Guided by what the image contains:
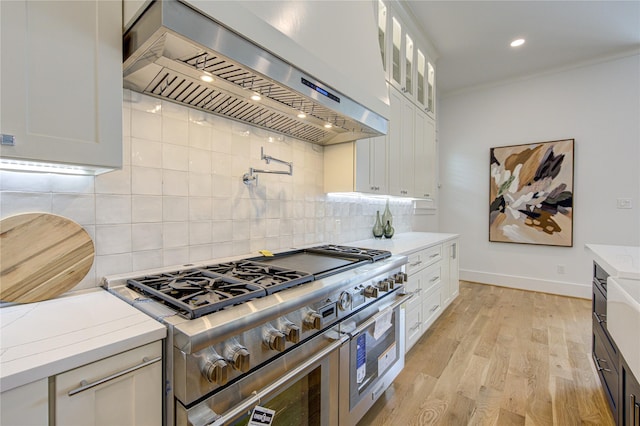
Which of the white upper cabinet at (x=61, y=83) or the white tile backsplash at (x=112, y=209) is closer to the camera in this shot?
the white upper cabinet at (x=61, y=83)

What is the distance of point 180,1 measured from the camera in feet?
2.90

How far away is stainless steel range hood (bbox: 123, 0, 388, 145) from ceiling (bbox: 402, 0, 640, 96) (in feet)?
6.76

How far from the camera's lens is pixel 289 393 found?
1.12m

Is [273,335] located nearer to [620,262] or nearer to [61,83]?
[61,83]

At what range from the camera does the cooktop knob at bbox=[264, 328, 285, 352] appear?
0.95 metres

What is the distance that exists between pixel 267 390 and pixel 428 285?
6.66 feet

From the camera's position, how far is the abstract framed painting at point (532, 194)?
389 cm

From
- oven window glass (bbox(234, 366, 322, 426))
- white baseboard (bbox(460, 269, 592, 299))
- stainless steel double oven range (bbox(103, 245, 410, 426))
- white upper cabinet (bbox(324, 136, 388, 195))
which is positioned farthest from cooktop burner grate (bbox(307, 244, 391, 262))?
white baseboard (bbox(460, 269, 592, 299))

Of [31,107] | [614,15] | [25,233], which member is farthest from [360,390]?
[614,15]

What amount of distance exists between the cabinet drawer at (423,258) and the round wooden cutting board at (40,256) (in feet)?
6.30

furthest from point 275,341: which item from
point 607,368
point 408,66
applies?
point 408,66

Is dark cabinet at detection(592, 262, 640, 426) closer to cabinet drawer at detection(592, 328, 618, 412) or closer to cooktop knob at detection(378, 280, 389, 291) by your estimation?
cabinet drawer at detection(592, 328, 618, 412)

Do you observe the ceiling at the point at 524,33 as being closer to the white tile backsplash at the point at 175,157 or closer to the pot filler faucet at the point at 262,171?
the pot filler faucet at the point at 262,171

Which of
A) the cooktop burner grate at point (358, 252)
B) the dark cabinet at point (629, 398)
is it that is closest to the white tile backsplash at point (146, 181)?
the cooktop burner grate at point (358, 252)
